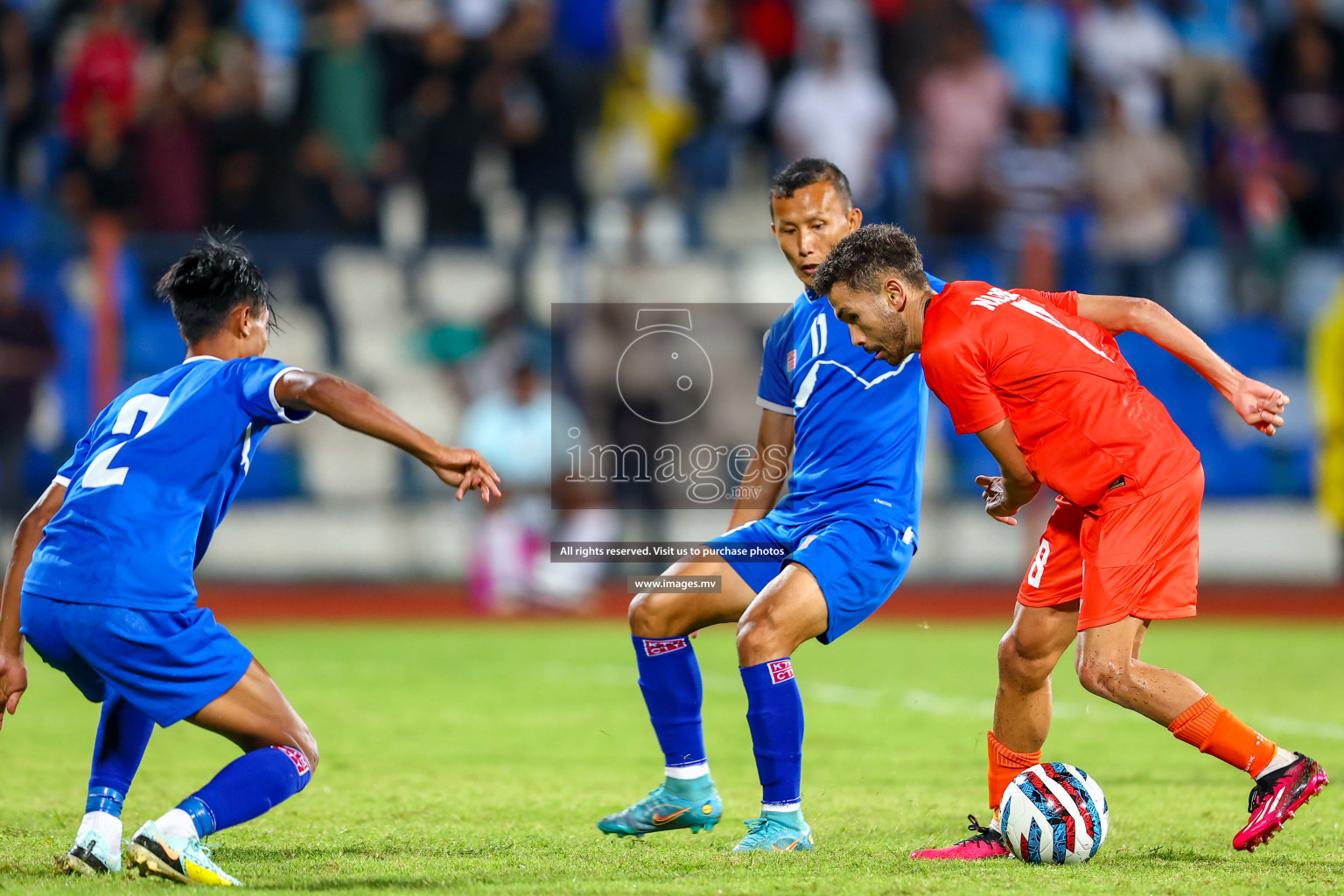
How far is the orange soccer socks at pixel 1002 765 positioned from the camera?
16.9 feet

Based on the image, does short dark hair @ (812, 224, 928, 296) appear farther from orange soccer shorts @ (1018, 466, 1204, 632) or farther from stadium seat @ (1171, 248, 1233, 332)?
stadium seat @ (1171, 248, 1233, 332)

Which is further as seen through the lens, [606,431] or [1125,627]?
[606,431]

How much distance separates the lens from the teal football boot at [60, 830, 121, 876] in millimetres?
4418

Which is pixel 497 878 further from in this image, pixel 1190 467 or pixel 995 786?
pixel 1190 467

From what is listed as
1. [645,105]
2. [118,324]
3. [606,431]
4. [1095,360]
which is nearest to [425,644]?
[606,431]

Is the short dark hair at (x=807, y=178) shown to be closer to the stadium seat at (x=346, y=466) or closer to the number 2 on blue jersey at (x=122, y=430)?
the number 2 on blue jersey at (x=122, y=430)

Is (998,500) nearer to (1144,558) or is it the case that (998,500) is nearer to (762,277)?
(1144,558)

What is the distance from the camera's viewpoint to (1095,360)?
485 centimetres

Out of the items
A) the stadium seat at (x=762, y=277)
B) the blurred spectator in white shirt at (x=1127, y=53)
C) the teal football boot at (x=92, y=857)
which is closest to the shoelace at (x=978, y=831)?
the teal football boot at (x=92, y=857)

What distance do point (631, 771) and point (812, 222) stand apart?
8.98ft

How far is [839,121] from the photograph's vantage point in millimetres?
14664

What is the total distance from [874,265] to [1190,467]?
47.0 inches

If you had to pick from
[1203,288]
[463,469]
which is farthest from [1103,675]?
[1203,288]

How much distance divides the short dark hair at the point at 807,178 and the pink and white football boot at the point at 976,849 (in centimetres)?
225
